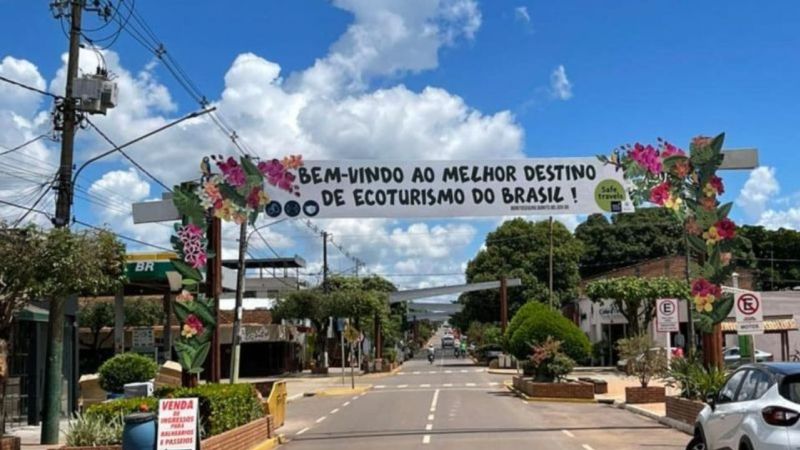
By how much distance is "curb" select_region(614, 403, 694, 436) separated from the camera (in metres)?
19.4

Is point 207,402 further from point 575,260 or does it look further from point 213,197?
point 575,260

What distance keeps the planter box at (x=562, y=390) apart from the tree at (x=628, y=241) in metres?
63.6

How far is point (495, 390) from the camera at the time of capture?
3788cm

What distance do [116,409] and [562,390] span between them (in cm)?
1960

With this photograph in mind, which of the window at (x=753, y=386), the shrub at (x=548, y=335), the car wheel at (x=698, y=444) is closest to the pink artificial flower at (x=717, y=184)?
the car wheel at (x=698, y=444)

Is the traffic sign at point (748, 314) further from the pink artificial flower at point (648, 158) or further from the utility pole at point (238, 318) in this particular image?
the utility pole at point (238, 318)

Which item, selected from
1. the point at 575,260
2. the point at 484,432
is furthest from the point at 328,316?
the point at 484,432

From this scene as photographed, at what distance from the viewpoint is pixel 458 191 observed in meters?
19.9

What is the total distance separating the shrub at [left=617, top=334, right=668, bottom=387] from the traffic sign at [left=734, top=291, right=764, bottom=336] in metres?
11.1

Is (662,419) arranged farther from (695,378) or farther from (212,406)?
(212,406)

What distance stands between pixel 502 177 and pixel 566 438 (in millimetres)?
5687

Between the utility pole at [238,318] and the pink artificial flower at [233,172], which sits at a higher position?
the pink artificial flower at [233,172]

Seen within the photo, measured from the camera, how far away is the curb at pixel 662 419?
19.4m

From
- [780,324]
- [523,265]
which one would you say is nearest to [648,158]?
[780,324]
